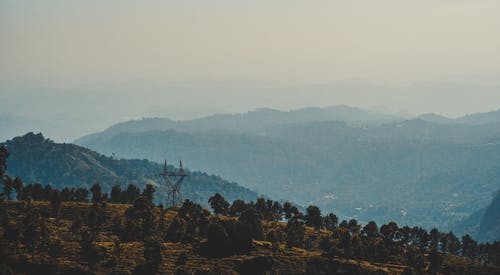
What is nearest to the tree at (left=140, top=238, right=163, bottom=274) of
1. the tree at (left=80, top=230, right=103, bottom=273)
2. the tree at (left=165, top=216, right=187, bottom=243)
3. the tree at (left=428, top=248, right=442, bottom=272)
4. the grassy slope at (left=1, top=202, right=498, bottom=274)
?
the grassy slope at (left=1, top=202, right=498, bottom=274)

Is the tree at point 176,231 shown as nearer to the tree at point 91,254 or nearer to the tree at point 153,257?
the tree at point 153,257

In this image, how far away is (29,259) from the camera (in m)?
155

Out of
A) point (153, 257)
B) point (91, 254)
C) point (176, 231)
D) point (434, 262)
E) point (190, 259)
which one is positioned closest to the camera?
point (91, 254)

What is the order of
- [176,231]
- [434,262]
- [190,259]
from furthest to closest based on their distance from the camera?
1. [176,231]
2. [434,262]
3. [190,259]

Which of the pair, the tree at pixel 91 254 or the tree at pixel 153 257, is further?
the tree at pixel 153 257

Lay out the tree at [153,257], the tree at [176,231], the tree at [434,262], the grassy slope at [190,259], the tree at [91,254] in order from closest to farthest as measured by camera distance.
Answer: the tree at [91,254] < the tree at [153,257] < the grassy slope at [190,259] < the tree at [434,262] < the tree at [176,231]

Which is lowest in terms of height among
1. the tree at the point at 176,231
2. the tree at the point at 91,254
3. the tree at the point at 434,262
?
the tree at the point at 91,254

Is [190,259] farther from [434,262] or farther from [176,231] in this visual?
[434,262]

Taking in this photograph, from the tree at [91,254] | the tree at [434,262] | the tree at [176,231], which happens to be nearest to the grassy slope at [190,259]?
the tree at [91,254]

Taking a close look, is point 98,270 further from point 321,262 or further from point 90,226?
point 321,262

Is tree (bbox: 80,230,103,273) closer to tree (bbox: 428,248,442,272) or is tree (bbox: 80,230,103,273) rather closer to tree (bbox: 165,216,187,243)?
tree (bbox: 165,216,187,243)

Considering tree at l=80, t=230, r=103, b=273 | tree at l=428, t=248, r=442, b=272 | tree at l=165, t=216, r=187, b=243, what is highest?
tree at l=165, t=216, r=187, b=243

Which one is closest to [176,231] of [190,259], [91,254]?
[190,259]

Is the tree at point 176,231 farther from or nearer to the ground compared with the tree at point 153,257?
farther from the ground
